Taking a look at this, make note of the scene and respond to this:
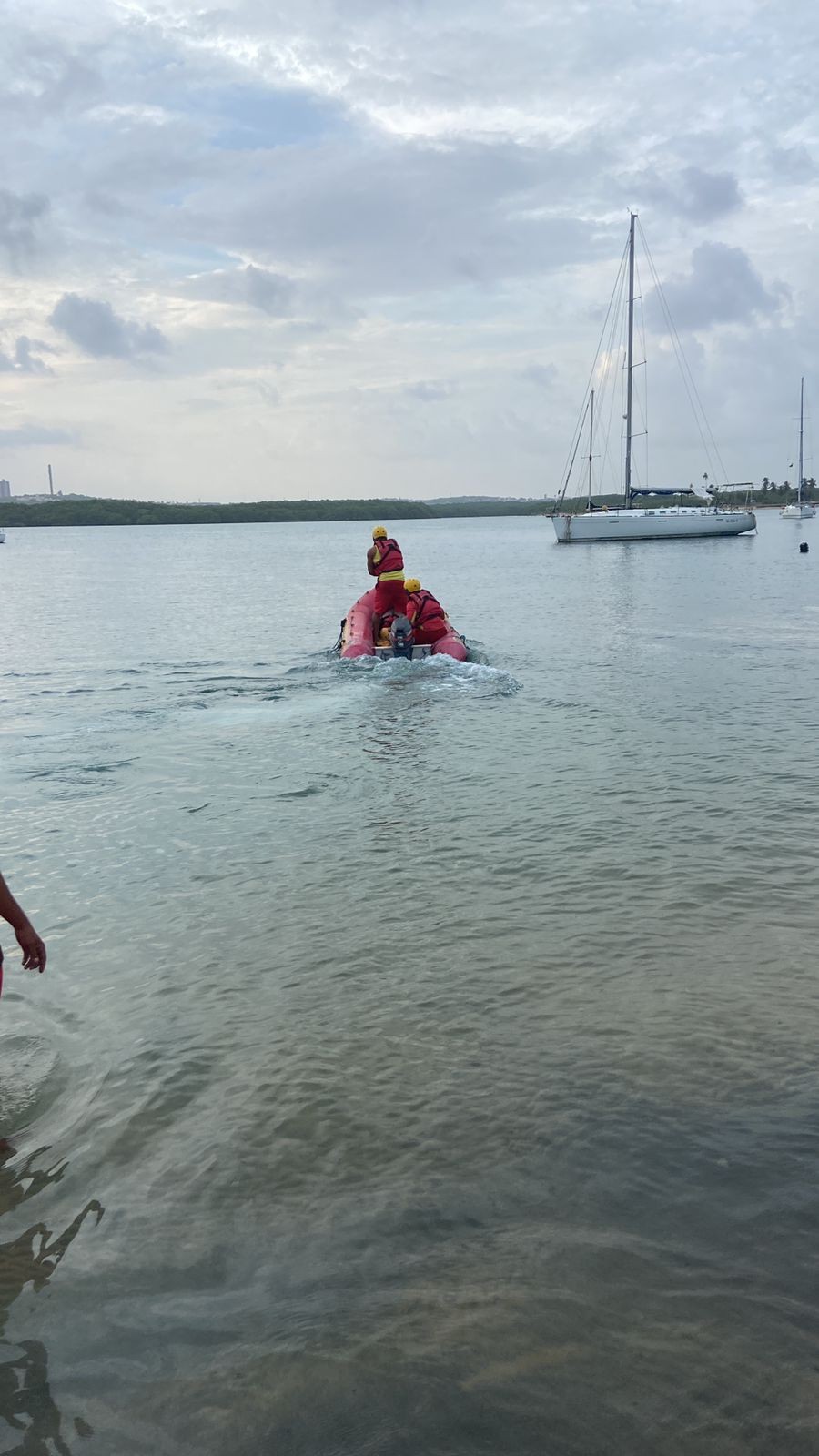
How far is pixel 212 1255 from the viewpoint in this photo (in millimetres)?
3574

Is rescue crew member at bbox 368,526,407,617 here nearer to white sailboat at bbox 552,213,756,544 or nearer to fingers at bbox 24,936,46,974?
fingers at bbox 24,936,46,974

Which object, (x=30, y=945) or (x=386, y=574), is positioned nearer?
(x=30, y=945)

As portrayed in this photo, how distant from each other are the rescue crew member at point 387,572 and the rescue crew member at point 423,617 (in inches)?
6.7

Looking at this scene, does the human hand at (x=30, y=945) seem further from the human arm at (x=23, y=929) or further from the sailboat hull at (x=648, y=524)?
the sailboat hull at (x=648, y=524)

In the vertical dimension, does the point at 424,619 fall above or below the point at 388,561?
below

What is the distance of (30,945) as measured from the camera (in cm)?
424

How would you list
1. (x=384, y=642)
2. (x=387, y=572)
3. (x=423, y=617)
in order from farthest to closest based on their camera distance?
(x=384, y=642) → (x=423, y=617) → (x=387, y=572)

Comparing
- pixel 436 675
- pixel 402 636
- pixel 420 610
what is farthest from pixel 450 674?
pixel 420 610

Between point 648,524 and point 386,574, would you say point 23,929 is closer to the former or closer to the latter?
point 386,574

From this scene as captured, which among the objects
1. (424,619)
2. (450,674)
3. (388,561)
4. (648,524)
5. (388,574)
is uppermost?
(648,524)

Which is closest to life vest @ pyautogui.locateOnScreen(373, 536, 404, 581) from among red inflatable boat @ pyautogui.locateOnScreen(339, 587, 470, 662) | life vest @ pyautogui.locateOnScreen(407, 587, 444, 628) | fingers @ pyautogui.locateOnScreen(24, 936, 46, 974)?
life vest @ pyautogui.locateOnScreen(407, 587, 444, 628)

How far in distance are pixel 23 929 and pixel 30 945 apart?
0.13 metres

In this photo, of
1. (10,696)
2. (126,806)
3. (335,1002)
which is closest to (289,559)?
(10,696)

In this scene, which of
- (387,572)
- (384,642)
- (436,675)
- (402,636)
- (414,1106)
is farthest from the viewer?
(384,642)
